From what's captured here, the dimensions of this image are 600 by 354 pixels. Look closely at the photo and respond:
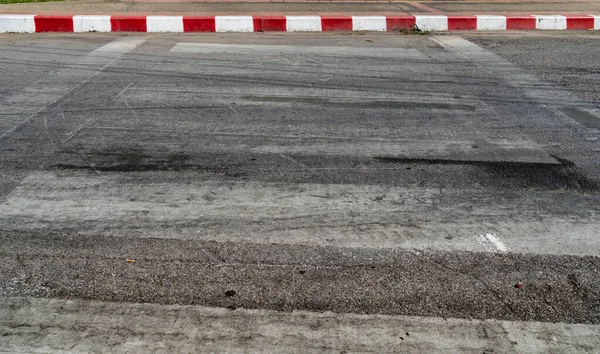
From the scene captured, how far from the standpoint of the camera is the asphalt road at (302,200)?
3938 millimetres

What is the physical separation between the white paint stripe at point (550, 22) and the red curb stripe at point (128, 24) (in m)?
6.50

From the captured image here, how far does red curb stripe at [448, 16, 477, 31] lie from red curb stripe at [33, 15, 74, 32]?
613 centimetres

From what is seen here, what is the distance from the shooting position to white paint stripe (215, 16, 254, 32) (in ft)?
41.7

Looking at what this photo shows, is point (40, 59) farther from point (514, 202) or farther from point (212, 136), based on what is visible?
A: point (514, 202)

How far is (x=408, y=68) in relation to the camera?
980cm

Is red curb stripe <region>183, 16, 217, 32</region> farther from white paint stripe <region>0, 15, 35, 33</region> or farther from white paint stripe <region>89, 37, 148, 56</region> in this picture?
white paint stripe <region>0, 15, 35, 33</region>

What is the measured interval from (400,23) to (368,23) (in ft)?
1.79

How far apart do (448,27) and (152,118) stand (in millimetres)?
7156

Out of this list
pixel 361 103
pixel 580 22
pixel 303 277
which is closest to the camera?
pixel 303 277

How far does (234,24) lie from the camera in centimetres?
1270

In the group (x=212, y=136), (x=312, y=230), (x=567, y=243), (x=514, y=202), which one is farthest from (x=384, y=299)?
(x=212, y=136)

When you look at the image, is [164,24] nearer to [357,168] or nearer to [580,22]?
[580,22]

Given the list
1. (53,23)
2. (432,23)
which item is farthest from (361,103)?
(53,23)

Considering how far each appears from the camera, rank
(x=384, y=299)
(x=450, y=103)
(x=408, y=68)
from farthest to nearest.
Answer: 1. (x=408, y=68)
2. (x=450, y=103)
3. (x=384, y=299)
